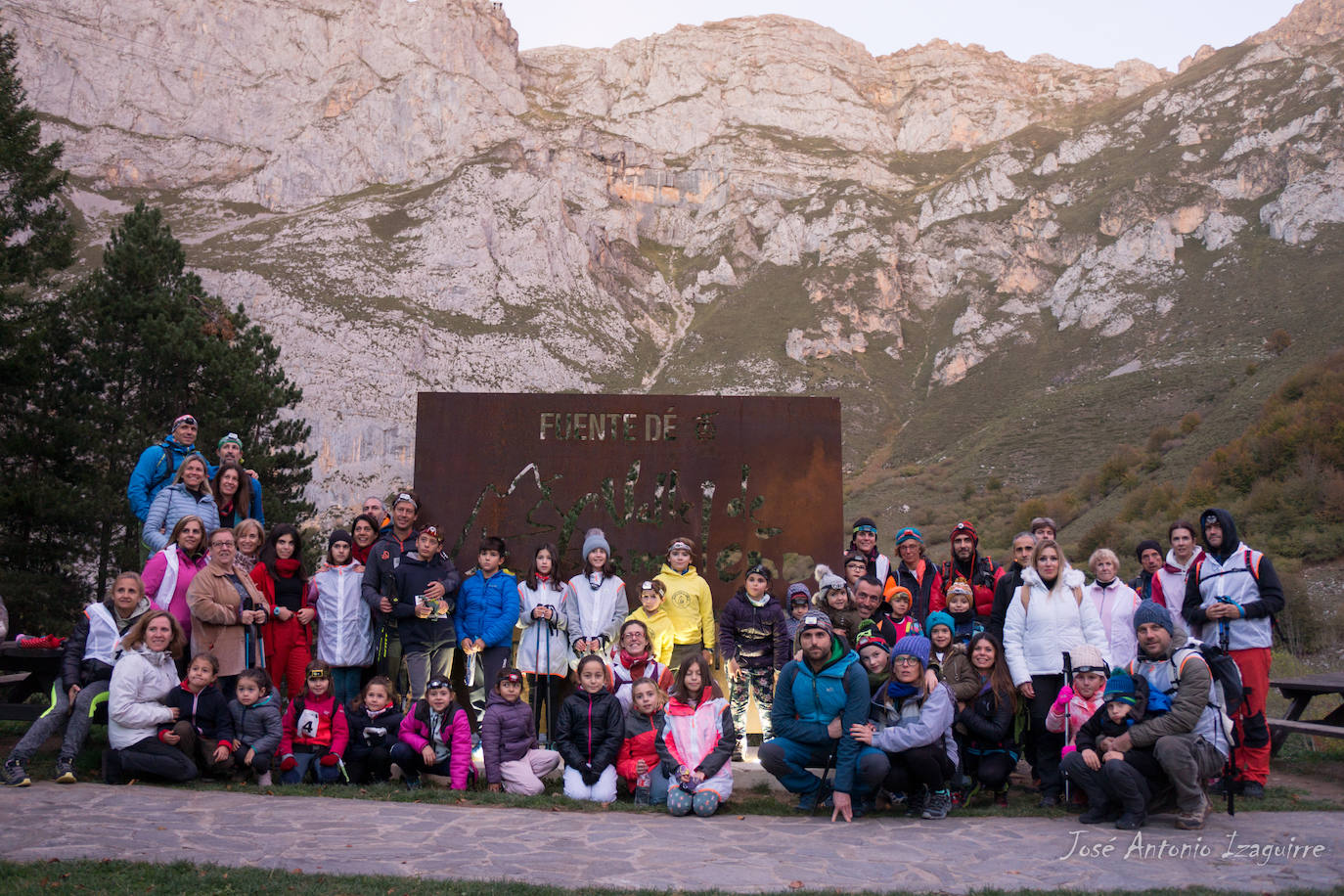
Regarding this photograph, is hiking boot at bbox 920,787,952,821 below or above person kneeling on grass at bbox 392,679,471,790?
below

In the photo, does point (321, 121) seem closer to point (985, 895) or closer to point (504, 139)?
point (504, 139)

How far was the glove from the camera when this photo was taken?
5.80m

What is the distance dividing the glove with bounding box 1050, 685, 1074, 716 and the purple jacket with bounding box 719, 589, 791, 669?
1813 millimetres

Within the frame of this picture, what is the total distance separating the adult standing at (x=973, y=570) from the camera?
→ 22.7ft

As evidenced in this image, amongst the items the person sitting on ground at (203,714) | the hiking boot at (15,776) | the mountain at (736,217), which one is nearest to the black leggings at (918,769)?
the person sitting on ground at (203,714)

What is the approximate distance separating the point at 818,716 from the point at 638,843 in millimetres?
1399

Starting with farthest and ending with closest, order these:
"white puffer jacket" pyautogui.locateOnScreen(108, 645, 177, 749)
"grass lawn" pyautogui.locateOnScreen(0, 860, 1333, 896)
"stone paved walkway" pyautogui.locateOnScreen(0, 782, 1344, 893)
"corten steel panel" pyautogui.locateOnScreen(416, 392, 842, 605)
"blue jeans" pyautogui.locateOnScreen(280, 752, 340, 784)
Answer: "corten steel panel" pyautogui.locateOnScreen(416, 392, 842, 605) → "blue jeans" pyautogui.locateOnScreen(280, 752, 340, 784) → "white puffer jacket" pyautogui.locateOnScreen(108, 645, 177, 749) → "stone paved walkway" pyautogui.locateOnScreen(0, 782, 1344, 893) → "grass lawn" pyautogui.locateOnScreen(0, 860, 1333, 896)

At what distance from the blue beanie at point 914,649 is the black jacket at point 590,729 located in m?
1.76

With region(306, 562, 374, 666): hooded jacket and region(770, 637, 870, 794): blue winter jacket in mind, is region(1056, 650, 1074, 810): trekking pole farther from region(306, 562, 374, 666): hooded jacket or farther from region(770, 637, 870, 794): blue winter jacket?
region(306, 562, 374, 666): hooded jacket

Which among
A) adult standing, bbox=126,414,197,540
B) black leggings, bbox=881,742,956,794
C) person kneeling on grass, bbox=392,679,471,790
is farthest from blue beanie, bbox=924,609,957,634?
adult standing, bbox=126,414,197,540

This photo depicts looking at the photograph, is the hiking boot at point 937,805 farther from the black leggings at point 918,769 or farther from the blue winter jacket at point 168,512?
the blue winter jacket at point 168,512

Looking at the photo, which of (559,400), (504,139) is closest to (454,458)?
(559,400)

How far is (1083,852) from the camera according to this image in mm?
4762

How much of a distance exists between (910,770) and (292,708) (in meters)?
3.94
